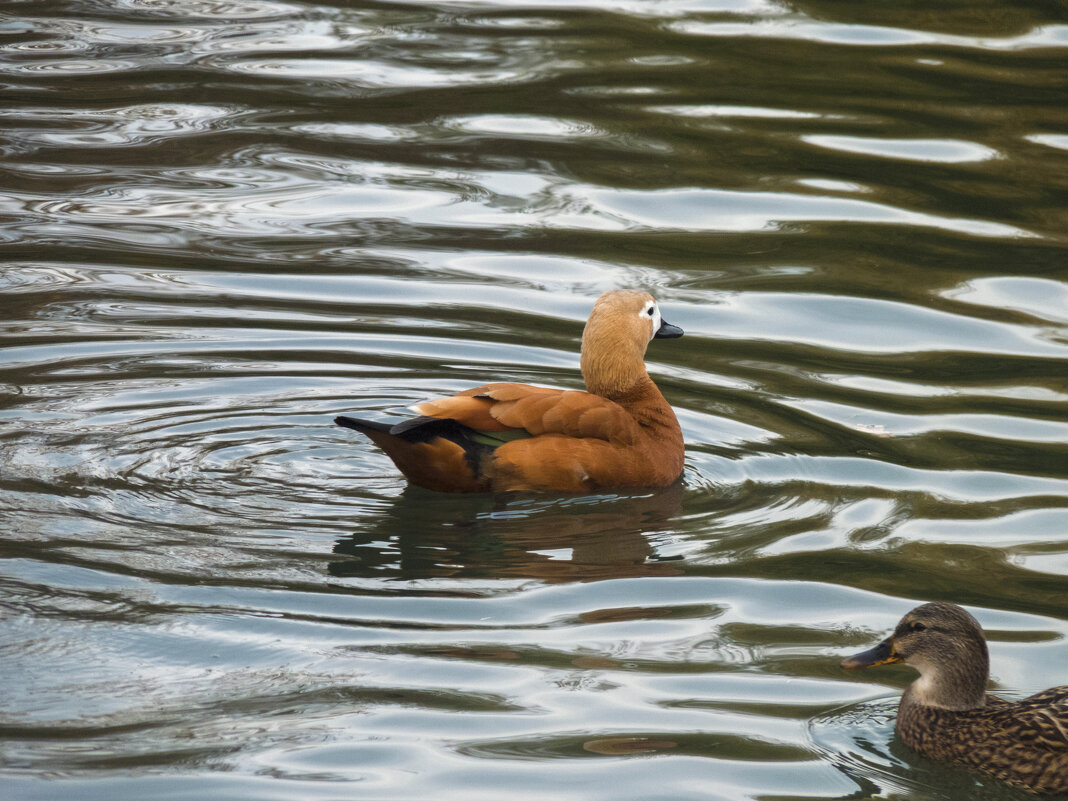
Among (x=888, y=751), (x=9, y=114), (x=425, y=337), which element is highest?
(x=9, y=114)

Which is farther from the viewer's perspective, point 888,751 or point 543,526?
point 543,526

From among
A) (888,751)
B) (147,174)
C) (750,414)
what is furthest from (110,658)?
(147,174)

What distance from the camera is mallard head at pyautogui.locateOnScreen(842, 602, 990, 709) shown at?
5.05m

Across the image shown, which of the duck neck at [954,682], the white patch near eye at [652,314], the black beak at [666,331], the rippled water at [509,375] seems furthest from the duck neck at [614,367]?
the duck neck at [954,682]

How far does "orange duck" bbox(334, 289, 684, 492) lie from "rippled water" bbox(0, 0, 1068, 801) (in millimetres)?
125

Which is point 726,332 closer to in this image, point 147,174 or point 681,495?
point 681,495

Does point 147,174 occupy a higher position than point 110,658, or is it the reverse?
point 147,174

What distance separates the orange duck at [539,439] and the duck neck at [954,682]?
242cm

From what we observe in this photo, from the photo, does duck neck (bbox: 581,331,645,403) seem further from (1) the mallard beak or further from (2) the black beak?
(1) the mallard beak

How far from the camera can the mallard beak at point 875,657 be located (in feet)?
17.1

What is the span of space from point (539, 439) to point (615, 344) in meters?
0.75

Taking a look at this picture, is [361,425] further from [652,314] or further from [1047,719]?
[1047,719]

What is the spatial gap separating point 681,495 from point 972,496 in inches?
54.1

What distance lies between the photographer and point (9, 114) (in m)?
12.5
